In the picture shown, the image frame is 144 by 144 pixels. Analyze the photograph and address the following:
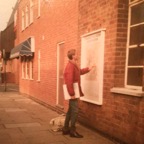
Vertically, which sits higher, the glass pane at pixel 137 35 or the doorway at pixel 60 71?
the glass pane at pixel 137 35

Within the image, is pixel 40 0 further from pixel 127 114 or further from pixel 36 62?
pixel 127 114

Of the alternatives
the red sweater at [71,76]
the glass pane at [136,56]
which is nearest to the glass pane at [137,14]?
the glass pane at [136,56]

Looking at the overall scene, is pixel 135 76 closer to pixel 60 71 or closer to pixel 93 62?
pixel 93 62

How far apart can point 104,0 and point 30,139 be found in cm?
360

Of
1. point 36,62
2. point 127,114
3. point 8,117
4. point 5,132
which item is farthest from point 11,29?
point 127,114

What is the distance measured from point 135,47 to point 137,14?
0.70 meters

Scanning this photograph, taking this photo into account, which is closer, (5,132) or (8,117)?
(5,132)

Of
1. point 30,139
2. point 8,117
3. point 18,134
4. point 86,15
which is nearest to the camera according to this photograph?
point 30,139

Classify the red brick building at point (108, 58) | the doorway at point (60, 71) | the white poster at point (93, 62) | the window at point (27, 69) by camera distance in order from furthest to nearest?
1. the window at point (27, 69)
2. the doorway at point (60, 71)
3. the white poster at point (93, 62)
4. the red brick building at point (108, 58)

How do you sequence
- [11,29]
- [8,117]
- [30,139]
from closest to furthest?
1. [30,139]
2. [8,117]
3. [11,29]

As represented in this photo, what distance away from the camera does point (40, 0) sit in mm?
13039

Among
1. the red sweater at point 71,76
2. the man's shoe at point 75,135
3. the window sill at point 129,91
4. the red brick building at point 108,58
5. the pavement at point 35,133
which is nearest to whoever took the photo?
the window sill at point 129,91

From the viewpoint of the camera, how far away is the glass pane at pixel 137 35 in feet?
18.6

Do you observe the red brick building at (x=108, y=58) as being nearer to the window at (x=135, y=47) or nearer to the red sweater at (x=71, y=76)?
the window at (x=135, y=47)
